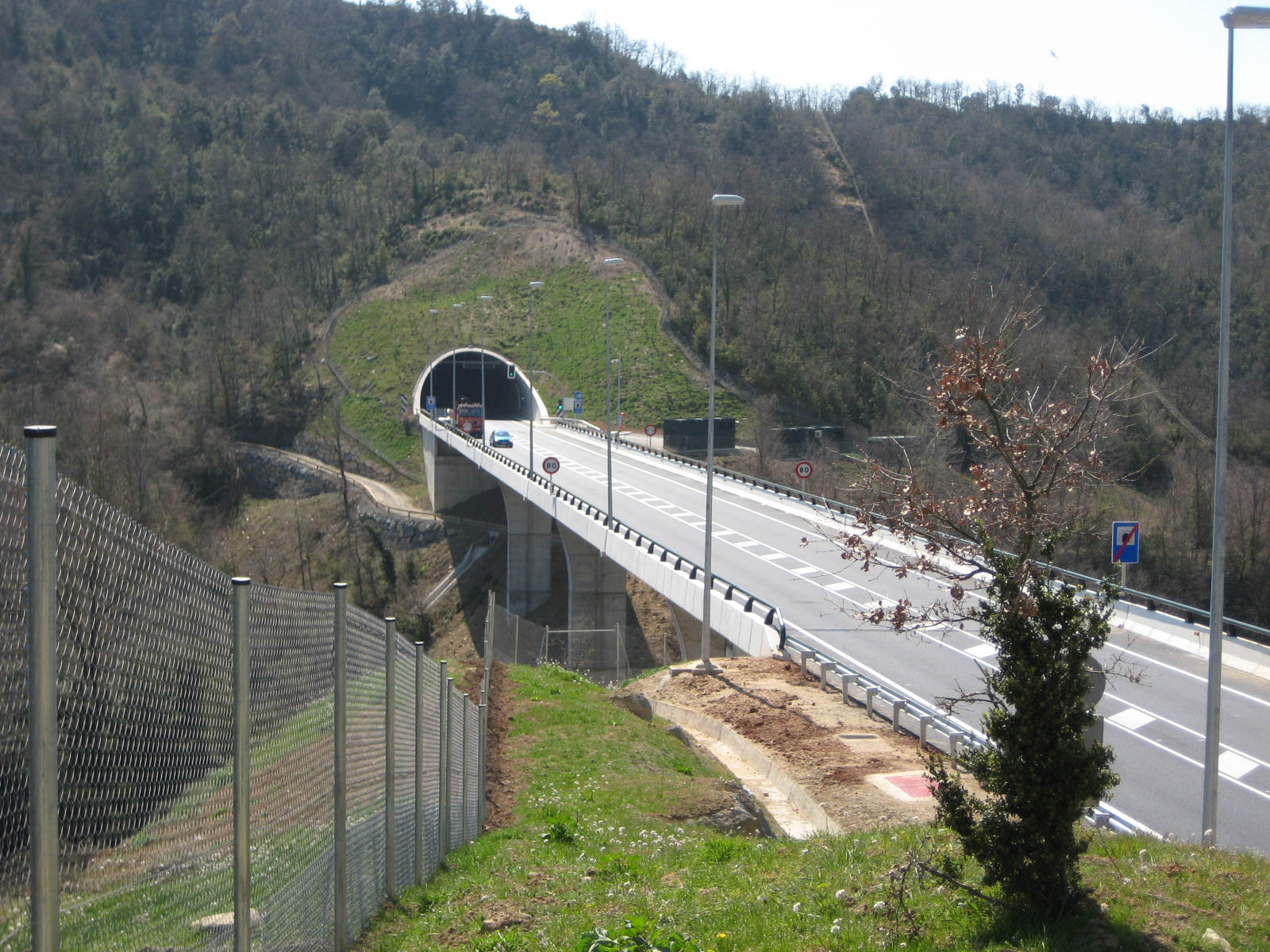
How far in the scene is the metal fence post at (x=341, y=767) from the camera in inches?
232

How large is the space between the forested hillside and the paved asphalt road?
17.8 meters

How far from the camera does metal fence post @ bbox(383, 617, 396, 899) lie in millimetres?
7145

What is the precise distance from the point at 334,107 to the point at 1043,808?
659 feet

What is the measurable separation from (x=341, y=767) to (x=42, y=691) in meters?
3.32

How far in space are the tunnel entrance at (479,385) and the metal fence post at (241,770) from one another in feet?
296

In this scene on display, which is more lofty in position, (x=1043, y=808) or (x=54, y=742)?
(x=54, y=742)

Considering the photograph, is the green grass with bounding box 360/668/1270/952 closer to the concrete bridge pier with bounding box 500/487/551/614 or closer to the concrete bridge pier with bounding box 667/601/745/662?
the concrete bridge pier with bounding box 667/601/745/662

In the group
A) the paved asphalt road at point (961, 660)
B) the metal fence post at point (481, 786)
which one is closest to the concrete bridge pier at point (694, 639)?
the paved asphalt road at point (961, 660)

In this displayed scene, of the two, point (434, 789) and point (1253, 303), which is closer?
point (434, 789)

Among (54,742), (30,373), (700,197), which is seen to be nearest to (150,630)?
(54,742)

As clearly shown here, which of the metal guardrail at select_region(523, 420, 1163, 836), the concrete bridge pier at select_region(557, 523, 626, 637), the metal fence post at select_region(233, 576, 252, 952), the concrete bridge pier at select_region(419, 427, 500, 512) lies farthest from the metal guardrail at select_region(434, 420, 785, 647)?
the concrete bridge pier at select_region(419, 427, 500, 512)

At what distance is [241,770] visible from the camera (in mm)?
4418

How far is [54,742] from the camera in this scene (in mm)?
2848

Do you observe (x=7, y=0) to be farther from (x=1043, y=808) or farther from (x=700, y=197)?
(x=1043, y=808)
